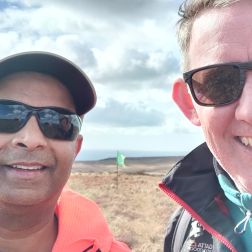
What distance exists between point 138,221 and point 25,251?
36.5 feet

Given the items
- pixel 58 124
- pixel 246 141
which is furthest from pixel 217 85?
pixel 58 124

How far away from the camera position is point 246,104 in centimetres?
223

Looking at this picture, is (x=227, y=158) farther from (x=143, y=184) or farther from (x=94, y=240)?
(x=143, y=184)

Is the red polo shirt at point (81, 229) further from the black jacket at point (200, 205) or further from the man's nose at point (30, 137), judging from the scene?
the man's nose at point (30, 137)

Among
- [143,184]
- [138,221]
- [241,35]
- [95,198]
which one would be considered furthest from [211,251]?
[143,184]

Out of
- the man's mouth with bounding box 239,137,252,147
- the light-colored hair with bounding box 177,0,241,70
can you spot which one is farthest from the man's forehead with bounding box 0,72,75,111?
the man's mouth with bounding box 239,137,252,147

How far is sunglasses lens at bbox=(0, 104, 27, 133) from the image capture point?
2.84m

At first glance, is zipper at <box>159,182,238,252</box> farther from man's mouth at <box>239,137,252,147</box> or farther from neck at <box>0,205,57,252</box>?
neck at <box>0,205,57,252</box>

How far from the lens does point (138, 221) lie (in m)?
13.9

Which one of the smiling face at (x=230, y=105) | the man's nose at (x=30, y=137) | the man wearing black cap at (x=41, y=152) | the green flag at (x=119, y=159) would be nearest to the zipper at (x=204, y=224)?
the smiling face at (x=230, y=105)

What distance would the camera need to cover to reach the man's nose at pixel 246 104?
7.26 ft

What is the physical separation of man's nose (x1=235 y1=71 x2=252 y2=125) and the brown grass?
28.4ft

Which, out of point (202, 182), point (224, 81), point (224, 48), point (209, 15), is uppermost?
point (209, 15)

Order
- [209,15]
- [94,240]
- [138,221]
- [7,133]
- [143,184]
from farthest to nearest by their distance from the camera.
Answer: [143,184] < [138,221] < [94,240] < [7,133] < [209,15]
